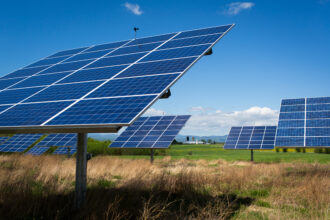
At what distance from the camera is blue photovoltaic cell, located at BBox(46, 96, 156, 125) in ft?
20.2

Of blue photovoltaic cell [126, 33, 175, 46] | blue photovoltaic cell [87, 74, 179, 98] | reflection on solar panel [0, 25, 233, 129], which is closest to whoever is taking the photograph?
reflection on solar panel [0, 25, 233, 129]

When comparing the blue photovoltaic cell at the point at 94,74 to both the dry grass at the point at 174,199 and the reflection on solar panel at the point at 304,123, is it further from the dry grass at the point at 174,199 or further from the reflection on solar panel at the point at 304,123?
the reflection on solar panel at the point at 304,123

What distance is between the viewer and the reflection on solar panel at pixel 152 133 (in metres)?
23.3

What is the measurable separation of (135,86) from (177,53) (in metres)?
2.90

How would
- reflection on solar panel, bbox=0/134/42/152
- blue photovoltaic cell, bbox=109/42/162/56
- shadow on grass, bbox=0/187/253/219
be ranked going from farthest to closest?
reflection on solar panel, bbox=0/134/42/152 → blue photovoltaic cell, bbox=109/42/162/56 → shadow on grass, bbox=0/187/253/219

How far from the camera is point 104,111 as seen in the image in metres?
6.66

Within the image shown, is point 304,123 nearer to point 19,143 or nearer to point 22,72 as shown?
point 22,72

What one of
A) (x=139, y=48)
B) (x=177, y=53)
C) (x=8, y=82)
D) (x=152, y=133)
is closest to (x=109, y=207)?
(x=177, y=53)

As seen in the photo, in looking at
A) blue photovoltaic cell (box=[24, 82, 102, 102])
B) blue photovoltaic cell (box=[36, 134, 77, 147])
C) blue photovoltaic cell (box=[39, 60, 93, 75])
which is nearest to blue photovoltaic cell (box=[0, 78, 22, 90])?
blue photovoltaic cell (box=[39, 60, 93, 75])

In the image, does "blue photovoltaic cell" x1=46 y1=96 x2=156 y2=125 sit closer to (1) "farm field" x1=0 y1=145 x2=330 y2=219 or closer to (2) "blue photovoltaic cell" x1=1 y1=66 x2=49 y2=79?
(1) "farm field" x1=0 y1=145 x2=330 y2=219

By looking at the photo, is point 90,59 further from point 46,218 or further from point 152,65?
point 46,218

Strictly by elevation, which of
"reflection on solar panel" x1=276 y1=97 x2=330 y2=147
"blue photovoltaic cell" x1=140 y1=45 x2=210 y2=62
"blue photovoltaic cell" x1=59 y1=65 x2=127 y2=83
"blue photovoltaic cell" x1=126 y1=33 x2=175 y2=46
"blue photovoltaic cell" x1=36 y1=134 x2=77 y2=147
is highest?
"blue photovoltaic cell" x1=126 y1=33 x2=175 y2=46

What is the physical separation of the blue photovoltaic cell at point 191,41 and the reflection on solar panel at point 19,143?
65.6ft

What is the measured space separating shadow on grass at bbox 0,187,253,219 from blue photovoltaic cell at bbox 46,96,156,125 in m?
1.90
